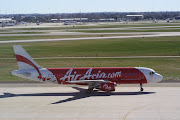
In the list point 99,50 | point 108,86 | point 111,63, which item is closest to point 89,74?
point 108,86

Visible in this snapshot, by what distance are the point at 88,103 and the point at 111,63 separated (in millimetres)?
32070

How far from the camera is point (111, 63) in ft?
223

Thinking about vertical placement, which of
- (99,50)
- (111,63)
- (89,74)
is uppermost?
(89,74)

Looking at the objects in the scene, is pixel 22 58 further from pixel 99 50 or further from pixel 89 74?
pixel 99 50

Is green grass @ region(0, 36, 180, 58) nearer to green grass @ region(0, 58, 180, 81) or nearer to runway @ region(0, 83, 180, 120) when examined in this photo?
green grass @ region(0, 58, 180, 81)

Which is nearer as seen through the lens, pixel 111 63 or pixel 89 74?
pixel 89 74

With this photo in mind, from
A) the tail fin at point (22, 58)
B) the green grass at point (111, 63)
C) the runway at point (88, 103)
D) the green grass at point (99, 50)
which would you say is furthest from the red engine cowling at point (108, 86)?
the green grass at point (99, 50)

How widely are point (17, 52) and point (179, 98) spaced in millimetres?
24229

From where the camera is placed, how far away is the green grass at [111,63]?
5997 cm

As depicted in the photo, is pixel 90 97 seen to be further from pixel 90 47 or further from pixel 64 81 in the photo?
pixel 90 47

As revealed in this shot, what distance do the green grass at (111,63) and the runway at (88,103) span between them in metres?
13.2

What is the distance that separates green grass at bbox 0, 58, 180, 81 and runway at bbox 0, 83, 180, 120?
13.2 meters

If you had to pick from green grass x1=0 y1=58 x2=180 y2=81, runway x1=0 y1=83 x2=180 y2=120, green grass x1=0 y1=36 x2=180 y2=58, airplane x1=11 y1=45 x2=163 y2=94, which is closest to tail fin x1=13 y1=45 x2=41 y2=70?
airplane x1=11 y1=45 x2=163 y2=94

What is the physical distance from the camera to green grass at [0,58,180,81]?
59969 mm
